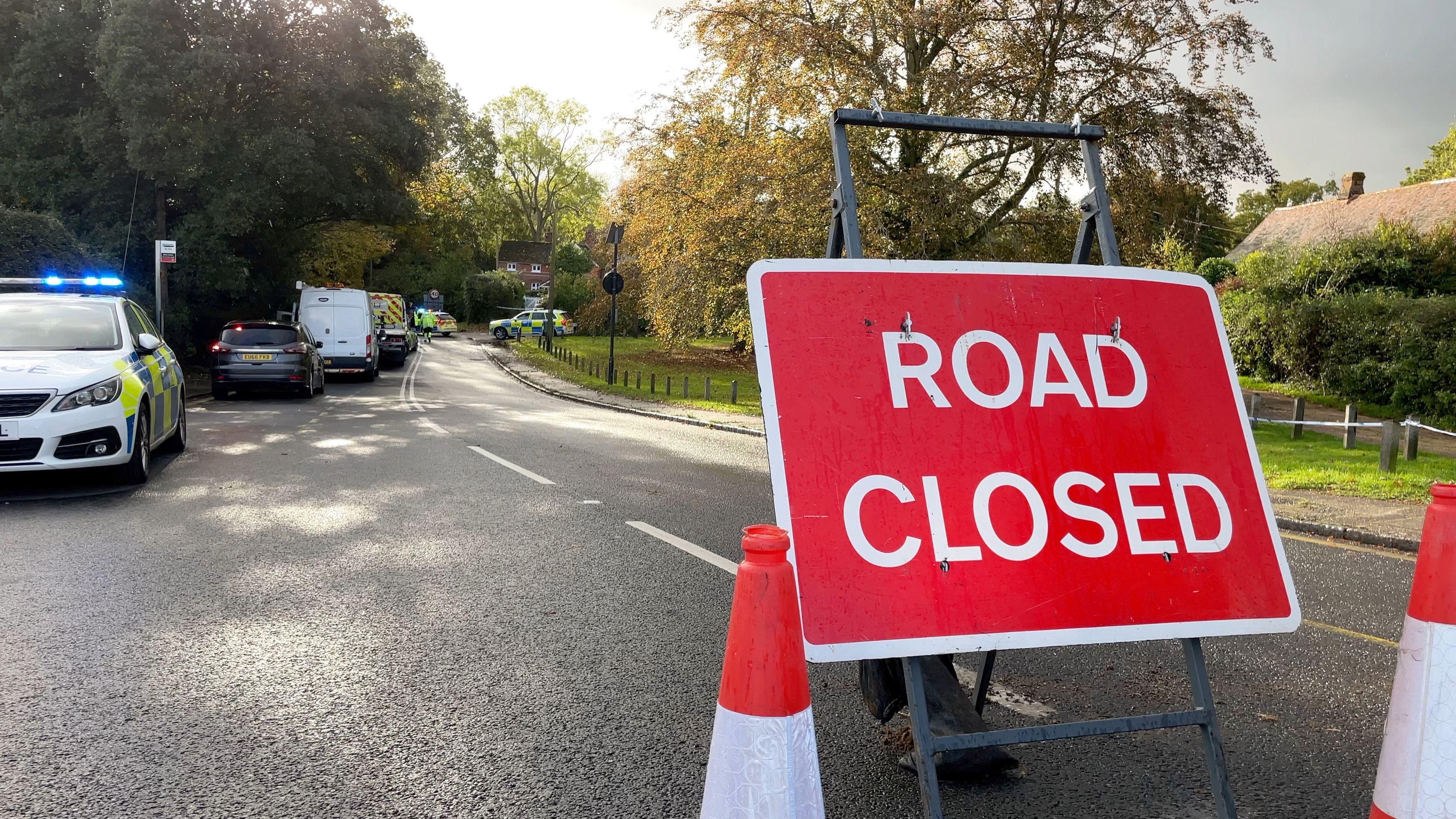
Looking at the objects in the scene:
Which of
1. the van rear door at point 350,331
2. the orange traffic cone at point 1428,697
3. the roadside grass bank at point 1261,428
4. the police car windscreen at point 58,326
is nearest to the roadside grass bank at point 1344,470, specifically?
the roadside grass bank at point 1261,428

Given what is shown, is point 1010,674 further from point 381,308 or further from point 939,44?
point 381,308

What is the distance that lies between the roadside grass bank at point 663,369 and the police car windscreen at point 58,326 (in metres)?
9.41

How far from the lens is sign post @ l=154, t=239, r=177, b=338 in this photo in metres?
19.6

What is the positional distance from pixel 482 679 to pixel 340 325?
26399 millimetres

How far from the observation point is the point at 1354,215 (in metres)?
40.4

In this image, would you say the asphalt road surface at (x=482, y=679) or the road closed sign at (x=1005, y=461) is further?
the asphalt road surface at (x=482, y=679)

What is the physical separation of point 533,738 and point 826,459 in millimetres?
1649

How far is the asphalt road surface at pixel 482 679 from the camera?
10.4ft

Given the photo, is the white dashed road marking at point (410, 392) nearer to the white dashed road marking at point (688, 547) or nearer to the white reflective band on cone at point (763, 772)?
the white dashed road marking at point (688, 547)

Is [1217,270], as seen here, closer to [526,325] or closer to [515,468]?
[515,468]

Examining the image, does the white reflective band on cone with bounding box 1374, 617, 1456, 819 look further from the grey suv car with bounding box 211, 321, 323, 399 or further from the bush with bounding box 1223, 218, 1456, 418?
the grey suv car with bounding box 211, 321, 323, 399

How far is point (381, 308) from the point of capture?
3838cm

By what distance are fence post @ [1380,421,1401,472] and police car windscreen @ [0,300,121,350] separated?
45.5 feet

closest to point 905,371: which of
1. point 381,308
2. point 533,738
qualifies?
point 533,738
